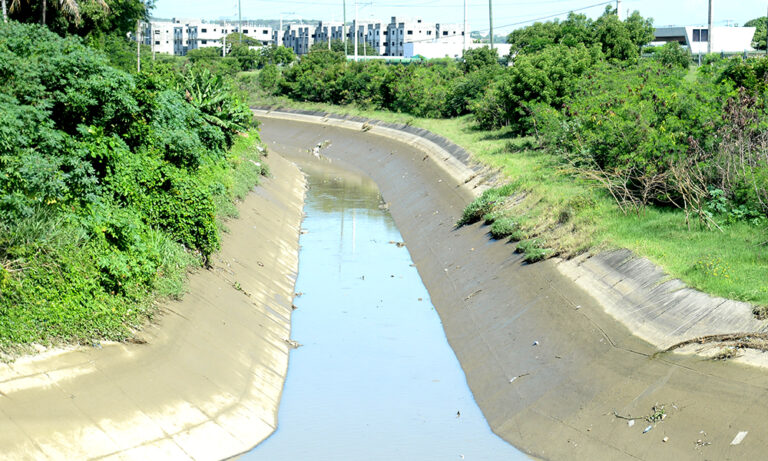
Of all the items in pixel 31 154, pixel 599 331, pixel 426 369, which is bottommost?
pixel 426 369

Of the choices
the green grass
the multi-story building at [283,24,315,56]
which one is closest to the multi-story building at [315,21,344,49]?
the multi-story building at [283,24,315,56]

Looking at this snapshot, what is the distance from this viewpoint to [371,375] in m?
18.0

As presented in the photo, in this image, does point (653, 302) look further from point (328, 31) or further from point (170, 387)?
point (328, 31)

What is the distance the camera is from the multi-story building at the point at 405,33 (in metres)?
168

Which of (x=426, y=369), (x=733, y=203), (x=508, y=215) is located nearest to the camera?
(x=426, y=369)

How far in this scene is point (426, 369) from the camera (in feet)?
60.9

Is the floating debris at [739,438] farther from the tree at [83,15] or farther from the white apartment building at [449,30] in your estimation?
the white apartment building at [449,30]

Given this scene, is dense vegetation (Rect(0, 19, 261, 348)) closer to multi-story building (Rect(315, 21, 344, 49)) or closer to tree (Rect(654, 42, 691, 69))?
tree (Rect(654, 42, 691, 69))

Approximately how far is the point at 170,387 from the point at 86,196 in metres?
4.41

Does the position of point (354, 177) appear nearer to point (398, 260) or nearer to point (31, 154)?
point (398, 260)

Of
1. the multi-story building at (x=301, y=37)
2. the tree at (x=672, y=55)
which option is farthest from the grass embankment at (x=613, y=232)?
the multi-story building at (x=301, y=37)

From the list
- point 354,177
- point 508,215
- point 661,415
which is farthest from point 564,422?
point 354,177

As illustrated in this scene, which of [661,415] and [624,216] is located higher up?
[624,216]

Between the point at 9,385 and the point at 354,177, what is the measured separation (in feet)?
124
